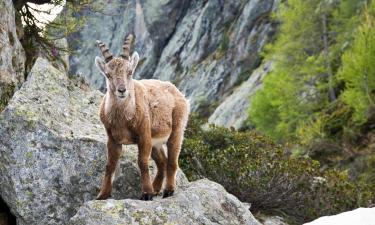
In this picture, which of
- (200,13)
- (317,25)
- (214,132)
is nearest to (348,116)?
(317,25)

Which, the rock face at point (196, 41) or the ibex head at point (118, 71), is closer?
the ibex head at point (118, 71)

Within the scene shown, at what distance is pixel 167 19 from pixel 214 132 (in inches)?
3159

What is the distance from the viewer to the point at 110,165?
806 centimetres

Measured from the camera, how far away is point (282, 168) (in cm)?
1458

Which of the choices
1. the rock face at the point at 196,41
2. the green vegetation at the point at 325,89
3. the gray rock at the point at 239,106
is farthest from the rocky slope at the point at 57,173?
the rock face at the point at 196,41

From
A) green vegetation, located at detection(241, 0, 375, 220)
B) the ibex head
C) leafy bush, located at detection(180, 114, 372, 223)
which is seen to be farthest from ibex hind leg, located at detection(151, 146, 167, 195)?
green vegetation, located at detection(241, 0, 375, 220)

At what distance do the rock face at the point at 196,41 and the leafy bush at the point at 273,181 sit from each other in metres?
41.7

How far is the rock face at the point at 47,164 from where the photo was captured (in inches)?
341

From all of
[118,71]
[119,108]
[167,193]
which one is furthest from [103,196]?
[118,71]

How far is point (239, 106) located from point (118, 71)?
46.1 m

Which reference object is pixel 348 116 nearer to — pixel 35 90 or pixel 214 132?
pixel 214 132

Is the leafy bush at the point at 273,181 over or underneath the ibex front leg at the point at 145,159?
underneath

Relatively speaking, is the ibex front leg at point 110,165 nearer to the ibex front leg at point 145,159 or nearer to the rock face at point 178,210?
the ibex front leg at point 145,159

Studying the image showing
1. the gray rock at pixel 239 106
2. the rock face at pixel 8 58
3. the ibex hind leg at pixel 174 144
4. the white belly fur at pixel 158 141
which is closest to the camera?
the white belly fur at pixel 158 141
